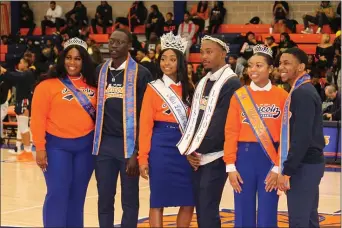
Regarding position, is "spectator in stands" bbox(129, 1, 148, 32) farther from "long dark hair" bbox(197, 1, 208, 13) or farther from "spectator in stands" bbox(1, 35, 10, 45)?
"spectator in stands" bbox(1, 35, 10, 45)

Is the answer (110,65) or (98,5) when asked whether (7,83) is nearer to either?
(110,65)

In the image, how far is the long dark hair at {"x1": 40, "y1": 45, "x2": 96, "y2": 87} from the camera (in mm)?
6348

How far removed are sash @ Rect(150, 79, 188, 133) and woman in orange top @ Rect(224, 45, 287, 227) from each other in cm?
58

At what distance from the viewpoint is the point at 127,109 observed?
20.5 ft

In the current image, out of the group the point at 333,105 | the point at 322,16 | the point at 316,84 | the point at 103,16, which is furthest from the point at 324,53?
the point at 103,16

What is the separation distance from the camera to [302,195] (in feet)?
17.9

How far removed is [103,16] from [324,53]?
815cm

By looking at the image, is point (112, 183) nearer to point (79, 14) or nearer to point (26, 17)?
point (79, 14)

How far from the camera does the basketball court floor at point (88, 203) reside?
822 centimetres

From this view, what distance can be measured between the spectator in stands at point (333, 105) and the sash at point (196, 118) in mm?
8004

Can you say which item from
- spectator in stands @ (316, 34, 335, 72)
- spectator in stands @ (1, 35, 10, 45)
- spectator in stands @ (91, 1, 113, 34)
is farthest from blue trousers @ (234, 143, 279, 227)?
spectator in stands @ (1, 35, 10, 45)

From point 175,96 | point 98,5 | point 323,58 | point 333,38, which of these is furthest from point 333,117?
→ point 98,5

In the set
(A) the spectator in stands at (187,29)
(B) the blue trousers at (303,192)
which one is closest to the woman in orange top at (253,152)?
(B) the blue trousers at (303,192)

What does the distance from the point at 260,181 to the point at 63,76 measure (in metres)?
1.92
